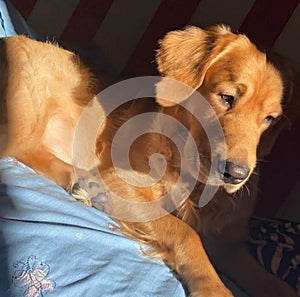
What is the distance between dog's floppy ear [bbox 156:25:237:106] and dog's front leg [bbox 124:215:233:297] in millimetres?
596

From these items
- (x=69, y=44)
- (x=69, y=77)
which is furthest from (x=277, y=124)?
(x=69, y=44)

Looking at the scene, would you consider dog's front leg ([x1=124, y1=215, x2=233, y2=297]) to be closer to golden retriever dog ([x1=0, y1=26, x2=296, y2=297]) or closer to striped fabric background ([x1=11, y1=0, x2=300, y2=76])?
golden retriever dog ([x1=0, y1=26, x2=296, y2=297])

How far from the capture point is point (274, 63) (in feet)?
10.7

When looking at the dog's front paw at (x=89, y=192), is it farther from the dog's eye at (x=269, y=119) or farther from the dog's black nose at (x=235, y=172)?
the dog's eye at (x=269, y=119)

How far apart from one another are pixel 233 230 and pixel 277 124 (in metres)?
0.60

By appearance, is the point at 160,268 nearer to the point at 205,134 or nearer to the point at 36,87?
the point at 205,134

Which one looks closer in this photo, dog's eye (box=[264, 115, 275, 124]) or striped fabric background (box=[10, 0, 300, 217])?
dog's eye (box=[264, 115, 275, 124])

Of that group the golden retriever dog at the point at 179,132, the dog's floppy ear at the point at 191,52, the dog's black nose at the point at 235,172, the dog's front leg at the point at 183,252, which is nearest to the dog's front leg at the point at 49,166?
the golden retriever dog at the point at 179,132

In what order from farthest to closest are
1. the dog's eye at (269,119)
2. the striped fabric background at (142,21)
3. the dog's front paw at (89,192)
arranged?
the striped fabric background at (142,21)
the dog's front paw at (89,192)
the dog's eye at (269,119)

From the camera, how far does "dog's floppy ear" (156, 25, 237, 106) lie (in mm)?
3193

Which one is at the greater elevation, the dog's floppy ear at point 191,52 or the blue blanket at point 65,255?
the dog's floppy ear at point 191,52

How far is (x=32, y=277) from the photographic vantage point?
2.69 metres

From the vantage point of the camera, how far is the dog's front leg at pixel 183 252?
2920 mm

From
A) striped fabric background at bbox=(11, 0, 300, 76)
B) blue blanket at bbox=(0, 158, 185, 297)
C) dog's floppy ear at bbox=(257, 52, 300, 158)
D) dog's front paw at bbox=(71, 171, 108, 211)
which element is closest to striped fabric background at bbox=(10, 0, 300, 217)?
striped fabric background at bbox=(11, 0, 300, 76)
